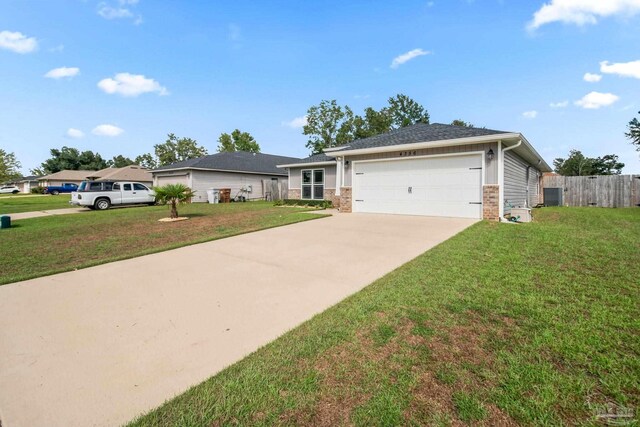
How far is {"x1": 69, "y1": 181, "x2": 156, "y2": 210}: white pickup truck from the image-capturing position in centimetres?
1523

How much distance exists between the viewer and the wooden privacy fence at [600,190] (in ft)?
51.4

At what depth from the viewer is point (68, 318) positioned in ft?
9.76

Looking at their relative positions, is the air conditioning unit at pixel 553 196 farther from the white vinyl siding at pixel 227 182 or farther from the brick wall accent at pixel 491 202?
the white vinyl siding at pixel 227 182

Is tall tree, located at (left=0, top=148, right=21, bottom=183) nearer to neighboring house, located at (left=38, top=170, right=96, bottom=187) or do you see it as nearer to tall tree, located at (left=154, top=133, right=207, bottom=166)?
neighboring house, located at (left=38, top=170, right=96, bottom=187)

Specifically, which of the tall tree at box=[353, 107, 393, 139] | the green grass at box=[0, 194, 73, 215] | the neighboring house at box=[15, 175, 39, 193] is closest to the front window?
the green grass at box=[0, 194, 73, 215]

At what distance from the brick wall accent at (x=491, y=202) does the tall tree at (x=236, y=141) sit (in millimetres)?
41393

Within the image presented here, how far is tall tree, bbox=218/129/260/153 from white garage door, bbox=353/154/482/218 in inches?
1480

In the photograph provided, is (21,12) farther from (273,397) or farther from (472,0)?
(472,0)

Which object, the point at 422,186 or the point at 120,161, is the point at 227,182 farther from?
the point at 120,161

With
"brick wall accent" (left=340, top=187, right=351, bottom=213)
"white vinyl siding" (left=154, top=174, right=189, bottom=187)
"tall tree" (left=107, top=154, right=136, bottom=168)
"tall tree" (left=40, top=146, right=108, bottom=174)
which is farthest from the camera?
"tall tree" (left=107, top=154, right=136, bottom=168)

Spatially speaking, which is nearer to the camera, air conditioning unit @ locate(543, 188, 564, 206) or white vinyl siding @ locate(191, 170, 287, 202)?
air conditioning unit @ locate(543, 188, 564, 206)

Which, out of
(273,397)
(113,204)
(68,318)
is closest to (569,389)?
(273,397)

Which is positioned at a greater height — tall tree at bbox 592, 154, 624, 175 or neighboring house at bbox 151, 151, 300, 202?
tall tree at bbox 592, 154, 624, 175

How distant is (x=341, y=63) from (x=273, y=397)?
62.2 feet
